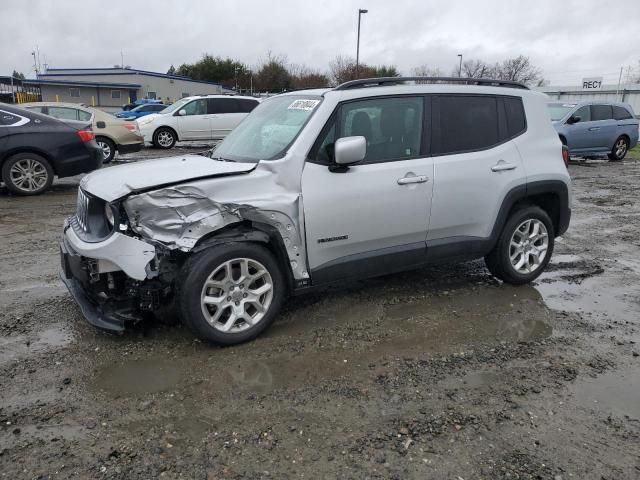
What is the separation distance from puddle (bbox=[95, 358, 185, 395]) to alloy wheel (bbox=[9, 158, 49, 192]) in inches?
273

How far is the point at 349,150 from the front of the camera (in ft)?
12.5

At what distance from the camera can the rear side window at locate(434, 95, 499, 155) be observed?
15.0 feet

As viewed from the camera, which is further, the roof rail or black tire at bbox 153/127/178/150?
black tire at bbox 153/127/178/150

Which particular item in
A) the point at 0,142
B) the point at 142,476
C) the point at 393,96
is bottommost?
the point at 142,476

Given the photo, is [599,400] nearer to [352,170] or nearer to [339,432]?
[339,432]

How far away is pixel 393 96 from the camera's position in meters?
4.38

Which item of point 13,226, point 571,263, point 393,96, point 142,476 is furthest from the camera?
point 13,226

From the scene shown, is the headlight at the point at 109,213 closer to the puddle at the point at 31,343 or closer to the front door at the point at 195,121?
the puddle at the point at 31,343

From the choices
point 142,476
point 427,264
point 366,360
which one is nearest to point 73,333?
point 142,476

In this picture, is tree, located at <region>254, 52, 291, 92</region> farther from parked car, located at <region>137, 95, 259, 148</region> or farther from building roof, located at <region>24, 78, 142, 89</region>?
parked car, located at <region>137, 95, 259, 148</region>

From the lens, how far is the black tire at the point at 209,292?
355 cm

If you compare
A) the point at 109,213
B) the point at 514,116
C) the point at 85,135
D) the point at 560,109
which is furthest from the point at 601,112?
the point at 109,213

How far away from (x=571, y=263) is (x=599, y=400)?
3.14m

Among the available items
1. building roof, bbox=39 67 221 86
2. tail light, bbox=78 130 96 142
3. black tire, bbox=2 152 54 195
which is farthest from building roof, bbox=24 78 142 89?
black tire, bbox=2 152 54 195
